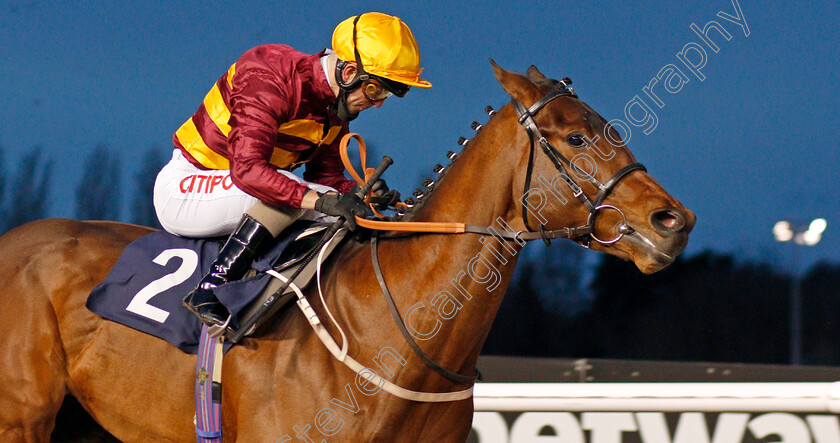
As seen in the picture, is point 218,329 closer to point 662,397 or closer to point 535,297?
point 662,397

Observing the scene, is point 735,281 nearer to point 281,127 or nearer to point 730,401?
point 730,401

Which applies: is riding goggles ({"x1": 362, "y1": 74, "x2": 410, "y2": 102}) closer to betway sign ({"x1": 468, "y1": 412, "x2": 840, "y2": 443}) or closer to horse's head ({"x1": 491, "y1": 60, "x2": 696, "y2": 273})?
horse's head ({"x1": 491, "y1": 60, "x2": 696, "y2": 273})

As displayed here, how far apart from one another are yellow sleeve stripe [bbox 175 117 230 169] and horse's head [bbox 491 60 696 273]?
3.54 ft

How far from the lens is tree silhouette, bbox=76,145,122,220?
854 cm

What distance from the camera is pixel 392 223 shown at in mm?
2193

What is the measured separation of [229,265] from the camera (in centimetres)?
221

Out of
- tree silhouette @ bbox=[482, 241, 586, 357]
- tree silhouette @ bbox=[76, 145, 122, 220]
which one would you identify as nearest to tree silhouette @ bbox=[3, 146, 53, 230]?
tree silhouette @ bbox=[76, 145, 122, 220]

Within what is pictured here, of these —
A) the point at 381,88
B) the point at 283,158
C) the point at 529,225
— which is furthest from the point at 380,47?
the point at 529,225

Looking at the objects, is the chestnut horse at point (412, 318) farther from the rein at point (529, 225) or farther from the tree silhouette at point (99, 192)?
the tree silhouette at point (99, 192)

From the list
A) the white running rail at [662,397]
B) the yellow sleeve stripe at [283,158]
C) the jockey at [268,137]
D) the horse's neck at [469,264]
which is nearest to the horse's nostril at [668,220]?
the horse's neck at [469,264]

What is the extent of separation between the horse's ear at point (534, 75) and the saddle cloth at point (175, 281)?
76 centimetres

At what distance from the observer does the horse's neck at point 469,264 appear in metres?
2.09

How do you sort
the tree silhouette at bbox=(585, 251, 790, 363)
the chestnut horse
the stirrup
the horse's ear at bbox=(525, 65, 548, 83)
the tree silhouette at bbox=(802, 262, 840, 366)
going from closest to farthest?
the chestnut horse
the stirrup
the horse's ear at bbox=(525, 65, 548, 83)
the tree silhouette at bbox=(802, 262, 840, 366)
the tree silhouette at bbox=(585, 251, 790, 363)

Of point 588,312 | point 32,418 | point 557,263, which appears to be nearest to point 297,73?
point 32,418
